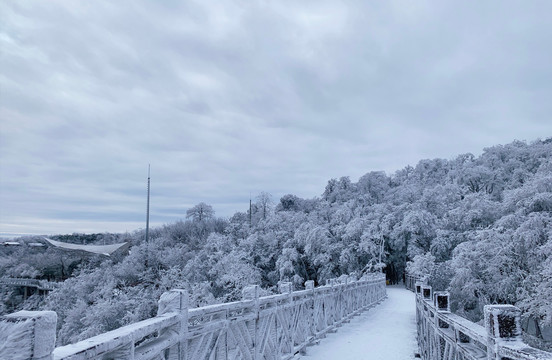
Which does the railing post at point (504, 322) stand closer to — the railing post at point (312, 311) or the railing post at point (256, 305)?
the railing post at point (256, 305)

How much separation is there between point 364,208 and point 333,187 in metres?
12.9

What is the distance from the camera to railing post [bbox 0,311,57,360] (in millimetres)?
1830

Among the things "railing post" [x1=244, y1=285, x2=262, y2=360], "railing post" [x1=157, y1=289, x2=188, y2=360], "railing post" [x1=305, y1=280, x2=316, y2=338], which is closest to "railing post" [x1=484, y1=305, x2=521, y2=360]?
"railing post" [x1=157, y1=289, x2=188, y2=360]

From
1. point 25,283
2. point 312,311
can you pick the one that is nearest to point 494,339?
point 312,311

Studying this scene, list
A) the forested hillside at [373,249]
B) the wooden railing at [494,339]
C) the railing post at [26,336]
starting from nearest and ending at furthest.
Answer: the railing post at [26,336]
the wooden railing at [494,339]
the forested hillside at [373,249]

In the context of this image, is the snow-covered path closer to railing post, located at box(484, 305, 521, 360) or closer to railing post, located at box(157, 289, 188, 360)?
railing post, located at box(157, 289, 188, 360)

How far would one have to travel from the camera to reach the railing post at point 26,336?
1.83m

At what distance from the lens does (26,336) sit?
6.08 feet

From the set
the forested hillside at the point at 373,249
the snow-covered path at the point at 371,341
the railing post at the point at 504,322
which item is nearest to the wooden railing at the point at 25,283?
the forested hillside at the point at 373,249

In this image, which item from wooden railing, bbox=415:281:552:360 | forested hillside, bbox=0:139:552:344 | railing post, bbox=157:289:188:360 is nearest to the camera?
wooden railing, bbox=415:281:552:360

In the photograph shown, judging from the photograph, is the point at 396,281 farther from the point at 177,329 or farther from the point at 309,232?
the point at 177,329

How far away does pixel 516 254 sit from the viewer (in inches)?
685

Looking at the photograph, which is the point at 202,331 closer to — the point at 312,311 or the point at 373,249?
the point at 312,311

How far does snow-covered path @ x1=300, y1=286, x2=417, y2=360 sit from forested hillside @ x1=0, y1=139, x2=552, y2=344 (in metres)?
5.37
